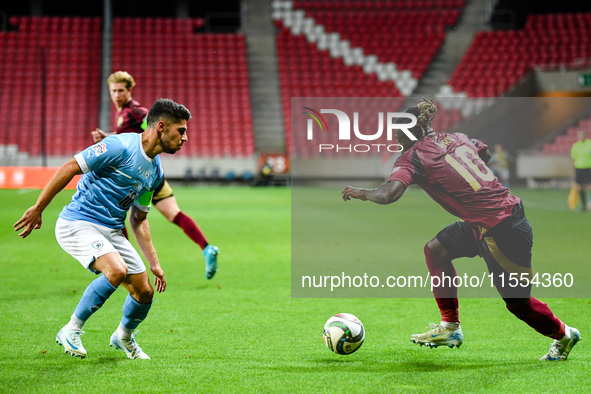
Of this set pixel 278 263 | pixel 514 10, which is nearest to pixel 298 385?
pixel 278 263

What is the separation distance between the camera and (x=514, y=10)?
3297cm

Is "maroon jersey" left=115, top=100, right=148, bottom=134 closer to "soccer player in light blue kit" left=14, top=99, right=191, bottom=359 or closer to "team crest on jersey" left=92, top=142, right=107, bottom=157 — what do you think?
"soccer player in light blue kit" left=14, top=99, right=191, bottom=359

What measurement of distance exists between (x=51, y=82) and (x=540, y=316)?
29.7 metres

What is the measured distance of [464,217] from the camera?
4.32 metres

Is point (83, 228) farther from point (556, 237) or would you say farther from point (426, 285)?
point (556, 237)

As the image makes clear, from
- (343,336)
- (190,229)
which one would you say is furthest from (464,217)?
(190,229)

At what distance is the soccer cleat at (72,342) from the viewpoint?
4.03 meters

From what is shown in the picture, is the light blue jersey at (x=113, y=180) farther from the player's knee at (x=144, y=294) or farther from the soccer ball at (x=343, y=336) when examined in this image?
the soccer ball at (x=343, y=336)

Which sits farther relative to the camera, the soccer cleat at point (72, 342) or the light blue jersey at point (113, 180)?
the soccer cleat at point (72, 342)

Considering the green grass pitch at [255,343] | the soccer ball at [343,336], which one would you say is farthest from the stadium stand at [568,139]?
the soccer ball at [343,336]

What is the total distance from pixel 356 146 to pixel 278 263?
3961 mm

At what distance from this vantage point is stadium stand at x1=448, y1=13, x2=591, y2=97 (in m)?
30.1

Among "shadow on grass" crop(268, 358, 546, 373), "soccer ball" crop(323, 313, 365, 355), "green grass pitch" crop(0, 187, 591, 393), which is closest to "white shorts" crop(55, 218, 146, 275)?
"green grass pitch" crop(0, 187, 591, 393)

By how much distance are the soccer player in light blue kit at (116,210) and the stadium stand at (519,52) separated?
88.6 ft
